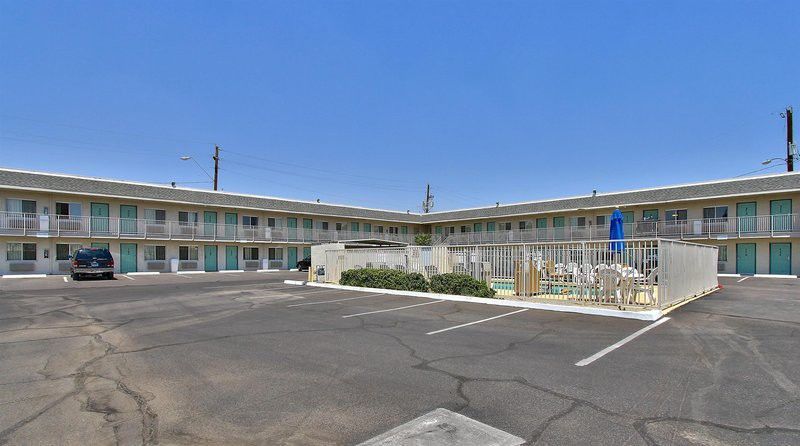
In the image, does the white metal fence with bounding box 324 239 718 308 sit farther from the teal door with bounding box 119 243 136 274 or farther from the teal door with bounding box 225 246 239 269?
the teal door with bounding box 119 243 136 274

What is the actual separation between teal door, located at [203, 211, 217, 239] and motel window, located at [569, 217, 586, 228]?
3067cm

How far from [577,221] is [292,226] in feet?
86.9

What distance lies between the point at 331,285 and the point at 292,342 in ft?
42.6

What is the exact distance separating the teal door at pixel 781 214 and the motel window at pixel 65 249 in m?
46.8

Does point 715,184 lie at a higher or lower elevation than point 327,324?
higher

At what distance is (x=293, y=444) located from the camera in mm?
3799

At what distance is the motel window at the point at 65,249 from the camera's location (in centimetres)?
3064

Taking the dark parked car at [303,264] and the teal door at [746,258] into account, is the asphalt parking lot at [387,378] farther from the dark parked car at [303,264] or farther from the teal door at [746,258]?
the dark parked car at [303,264]

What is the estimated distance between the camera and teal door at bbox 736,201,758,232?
1147 inches

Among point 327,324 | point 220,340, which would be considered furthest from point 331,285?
point 220,340

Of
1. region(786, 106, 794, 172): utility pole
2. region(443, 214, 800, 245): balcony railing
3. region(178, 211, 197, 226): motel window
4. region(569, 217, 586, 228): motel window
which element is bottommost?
region(443, 214, 800, 245): balcony railing

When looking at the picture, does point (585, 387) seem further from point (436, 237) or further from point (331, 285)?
point (436, 237)

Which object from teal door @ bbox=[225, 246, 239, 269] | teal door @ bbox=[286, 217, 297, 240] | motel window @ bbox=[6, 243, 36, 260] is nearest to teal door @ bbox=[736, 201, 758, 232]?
teal door @ bbox=[286, 217, 297, 240]

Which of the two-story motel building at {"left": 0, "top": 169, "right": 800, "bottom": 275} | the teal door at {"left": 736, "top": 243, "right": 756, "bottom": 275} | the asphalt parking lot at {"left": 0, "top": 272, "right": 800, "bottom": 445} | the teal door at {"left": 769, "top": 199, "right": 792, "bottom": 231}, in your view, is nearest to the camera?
the asphalt parking lot at {"left": 0, "top": 272, "right": 800, "bottom": 445}
